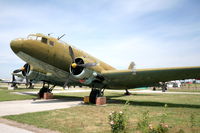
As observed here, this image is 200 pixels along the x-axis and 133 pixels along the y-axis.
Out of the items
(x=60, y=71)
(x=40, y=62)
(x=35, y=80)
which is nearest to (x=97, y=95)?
(x=60, y=71)

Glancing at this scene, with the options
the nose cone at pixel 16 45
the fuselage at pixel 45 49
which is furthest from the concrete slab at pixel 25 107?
the nose cone at pixel 16 45

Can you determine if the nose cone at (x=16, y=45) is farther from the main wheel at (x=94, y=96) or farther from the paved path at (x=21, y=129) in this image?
the main wheel at (x=94, y=96)

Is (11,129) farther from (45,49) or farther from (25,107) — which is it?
(45,49)

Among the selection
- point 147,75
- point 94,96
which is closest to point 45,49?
point 94,96

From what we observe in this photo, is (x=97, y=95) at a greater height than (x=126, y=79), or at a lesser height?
lesser

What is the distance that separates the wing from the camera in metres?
12.3

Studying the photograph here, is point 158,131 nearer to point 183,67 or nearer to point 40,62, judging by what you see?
point 183,67

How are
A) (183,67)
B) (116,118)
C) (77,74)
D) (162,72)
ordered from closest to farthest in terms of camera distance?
(116,118), (183,67), (162,72), (77,74)

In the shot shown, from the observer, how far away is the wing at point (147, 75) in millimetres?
12344

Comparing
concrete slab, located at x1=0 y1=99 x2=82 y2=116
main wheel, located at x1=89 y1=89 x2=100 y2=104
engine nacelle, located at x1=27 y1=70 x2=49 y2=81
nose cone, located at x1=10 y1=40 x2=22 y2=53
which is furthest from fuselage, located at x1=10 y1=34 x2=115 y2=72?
engine nacelle, located at x1=27 y1=70 x2=49 y2=81

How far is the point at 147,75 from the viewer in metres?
13.7

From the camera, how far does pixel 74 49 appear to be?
1484cm

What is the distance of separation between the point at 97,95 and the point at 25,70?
8.50 m

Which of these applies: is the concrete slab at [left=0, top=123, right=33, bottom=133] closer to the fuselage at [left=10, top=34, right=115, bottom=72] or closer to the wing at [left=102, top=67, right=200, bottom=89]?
the fuselage at [left=10, top=34, right=115, bottom=72]
